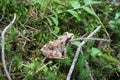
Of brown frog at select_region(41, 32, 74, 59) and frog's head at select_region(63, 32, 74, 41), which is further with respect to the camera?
frog's head at select_region(63, 32, 74, 41)

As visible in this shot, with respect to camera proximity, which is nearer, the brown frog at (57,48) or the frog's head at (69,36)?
the brown frog at (57,48)

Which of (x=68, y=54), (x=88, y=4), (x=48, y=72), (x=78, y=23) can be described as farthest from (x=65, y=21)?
(x=48, y=72)

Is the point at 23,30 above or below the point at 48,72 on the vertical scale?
above

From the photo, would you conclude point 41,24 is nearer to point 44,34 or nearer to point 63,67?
point 44,34

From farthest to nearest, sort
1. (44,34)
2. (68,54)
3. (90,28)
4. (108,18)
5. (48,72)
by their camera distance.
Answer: (108,18), (90,28), (44,34), (68,54), (48,72)

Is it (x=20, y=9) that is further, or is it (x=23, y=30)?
(x=20, y=9)

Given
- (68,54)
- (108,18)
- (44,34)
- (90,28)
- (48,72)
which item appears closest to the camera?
(48,72)

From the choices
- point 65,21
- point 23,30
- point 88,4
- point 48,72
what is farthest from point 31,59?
point 88,4

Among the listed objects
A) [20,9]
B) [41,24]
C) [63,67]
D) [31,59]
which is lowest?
[63,67]
